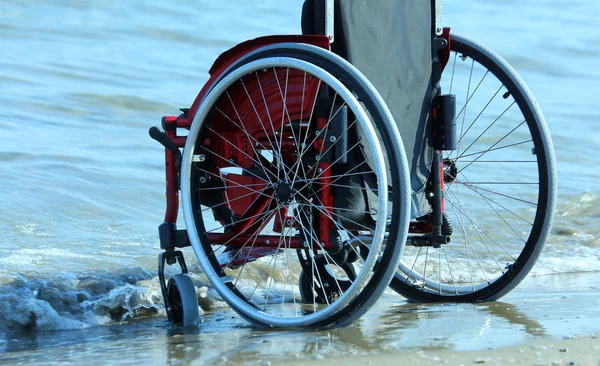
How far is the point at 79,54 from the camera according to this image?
36.3 ft

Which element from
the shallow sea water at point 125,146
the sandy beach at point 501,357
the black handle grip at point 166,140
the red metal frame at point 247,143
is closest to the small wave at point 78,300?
the shallow sea water at point 125,146

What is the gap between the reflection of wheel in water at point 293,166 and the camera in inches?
122

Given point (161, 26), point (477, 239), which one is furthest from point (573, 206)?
point (161, 26)

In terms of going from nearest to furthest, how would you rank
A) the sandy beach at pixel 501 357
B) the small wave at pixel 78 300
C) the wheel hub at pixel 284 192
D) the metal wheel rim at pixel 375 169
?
→ the sandy beach at pixel 501 357, the metal wheel rim at pixel 375 169, the wheel hub at pixel 284 192, the small wave at pixel 78 300

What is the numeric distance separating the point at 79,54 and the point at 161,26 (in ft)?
6.97

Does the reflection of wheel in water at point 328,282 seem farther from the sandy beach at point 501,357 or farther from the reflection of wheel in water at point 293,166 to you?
the sandy beach at point 501,357

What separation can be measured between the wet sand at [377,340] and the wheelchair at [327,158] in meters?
0.13

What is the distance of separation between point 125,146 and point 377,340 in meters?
5.06

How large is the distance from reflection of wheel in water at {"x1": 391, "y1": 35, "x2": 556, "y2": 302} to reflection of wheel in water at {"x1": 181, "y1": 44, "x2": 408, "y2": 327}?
0.56m

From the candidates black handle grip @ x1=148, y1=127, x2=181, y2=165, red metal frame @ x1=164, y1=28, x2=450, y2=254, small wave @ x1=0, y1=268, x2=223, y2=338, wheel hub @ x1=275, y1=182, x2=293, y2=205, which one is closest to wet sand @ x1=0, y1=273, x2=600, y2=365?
small wave @ x1=0, y1=268, x2=223, y2=338

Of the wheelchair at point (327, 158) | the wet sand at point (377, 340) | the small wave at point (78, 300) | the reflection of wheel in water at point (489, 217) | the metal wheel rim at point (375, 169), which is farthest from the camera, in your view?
the small wave at point (78, 300)

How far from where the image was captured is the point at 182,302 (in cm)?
364

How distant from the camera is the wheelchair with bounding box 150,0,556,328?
3182 mm

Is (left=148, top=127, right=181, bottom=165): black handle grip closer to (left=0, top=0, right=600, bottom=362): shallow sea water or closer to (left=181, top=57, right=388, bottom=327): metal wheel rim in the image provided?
(left=181, top=57, right=388, bottom=327): metal wheel rim
